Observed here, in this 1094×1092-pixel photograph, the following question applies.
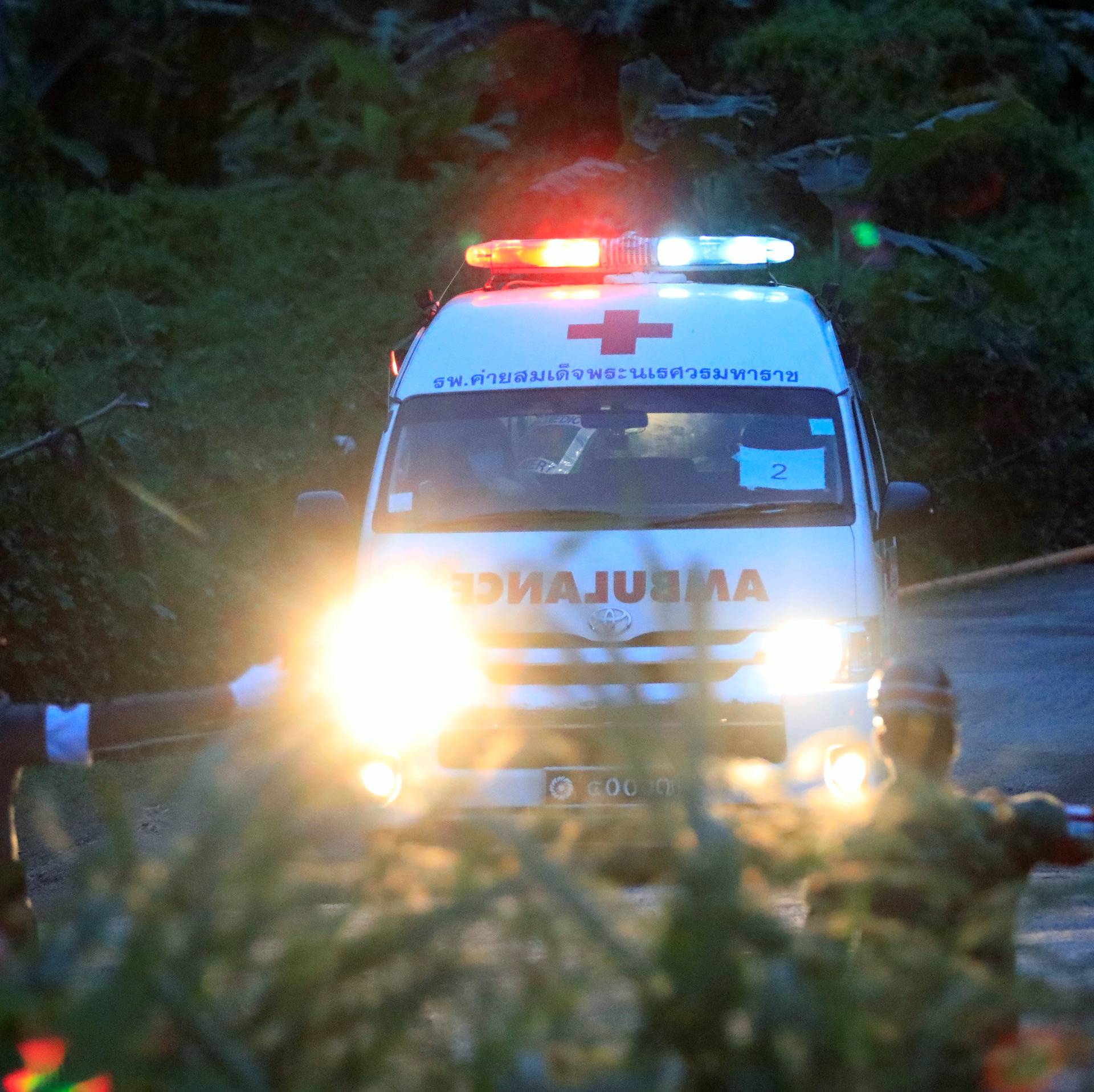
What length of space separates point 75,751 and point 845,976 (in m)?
1.63

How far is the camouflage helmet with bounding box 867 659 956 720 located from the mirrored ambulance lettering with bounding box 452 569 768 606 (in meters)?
3.34

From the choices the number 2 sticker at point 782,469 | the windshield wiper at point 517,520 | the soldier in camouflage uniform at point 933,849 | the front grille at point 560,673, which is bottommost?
the soldier in camouflage uniform at point 933,849

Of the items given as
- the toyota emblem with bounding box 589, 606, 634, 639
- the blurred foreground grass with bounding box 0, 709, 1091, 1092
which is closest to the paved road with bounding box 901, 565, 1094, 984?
the toyota emblem with bounding box 589, 606, 634, 639

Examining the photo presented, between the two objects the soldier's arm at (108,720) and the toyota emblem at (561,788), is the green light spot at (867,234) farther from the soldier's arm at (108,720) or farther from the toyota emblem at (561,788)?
the soldier's arm at (108,720)

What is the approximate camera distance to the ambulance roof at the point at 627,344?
7281mm

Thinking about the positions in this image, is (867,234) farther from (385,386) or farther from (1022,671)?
(1022,671)

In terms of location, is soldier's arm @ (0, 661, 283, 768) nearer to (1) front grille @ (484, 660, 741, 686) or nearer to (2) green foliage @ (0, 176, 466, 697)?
(1) front grille @ (484, 660, 741, 686)

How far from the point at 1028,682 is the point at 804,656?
199 inches

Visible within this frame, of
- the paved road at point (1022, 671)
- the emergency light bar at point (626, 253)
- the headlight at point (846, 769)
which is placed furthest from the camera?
the paved road at point (1022, 671)

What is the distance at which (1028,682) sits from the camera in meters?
11.1

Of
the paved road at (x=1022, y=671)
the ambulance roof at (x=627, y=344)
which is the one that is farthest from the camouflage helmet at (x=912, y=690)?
the paved road at (x=1022, y=671)

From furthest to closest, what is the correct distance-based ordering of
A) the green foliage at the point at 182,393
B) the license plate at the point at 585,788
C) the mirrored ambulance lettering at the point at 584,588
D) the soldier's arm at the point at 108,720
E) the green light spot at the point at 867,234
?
the green light spot at the point at 867,234
the green foliage at the point at 182,393
the mirrored ambulance lettering at the point at 584,588
the license plate at the point at 585,788
the soldier's arm at the point at 108,720

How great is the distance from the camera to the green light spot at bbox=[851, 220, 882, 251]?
1727 cm

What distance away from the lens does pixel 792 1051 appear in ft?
5.74
